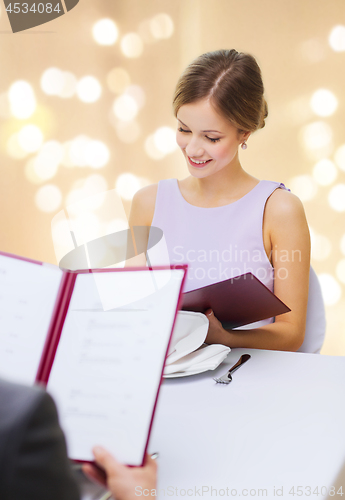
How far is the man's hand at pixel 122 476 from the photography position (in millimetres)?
313

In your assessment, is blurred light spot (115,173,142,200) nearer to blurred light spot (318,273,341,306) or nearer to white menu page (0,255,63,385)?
blurred light spot (318,273,341,306)

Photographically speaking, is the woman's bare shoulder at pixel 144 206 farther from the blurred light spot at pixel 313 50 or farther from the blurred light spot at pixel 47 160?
the blurred light spot at pixel 313 50

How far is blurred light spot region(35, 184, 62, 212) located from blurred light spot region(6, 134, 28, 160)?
16cm

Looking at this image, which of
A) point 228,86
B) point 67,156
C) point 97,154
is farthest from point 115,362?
point 97,154

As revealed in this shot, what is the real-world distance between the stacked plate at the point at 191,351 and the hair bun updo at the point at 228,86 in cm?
54

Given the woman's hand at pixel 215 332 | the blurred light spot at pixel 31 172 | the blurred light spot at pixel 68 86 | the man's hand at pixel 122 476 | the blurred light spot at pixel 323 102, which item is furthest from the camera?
the blurred light spot at pixel 323 102

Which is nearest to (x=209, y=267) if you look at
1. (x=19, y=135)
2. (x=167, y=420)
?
(x=167, y=420)

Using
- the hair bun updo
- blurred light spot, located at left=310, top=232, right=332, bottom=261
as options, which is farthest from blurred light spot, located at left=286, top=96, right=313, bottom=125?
the hair bun updo

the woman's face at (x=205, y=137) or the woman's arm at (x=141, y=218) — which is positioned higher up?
the woman's face at (x=205, y=137)

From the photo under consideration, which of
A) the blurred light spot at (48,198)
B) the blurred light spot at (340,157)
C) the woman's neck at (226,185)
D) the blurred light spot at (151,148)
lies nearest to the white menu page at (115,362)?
the woman's neck at (226,185)

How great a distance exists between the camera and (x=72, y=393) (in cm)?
37

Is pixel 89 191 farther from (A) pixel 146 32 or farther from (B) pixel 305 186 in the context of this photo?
(B) pixel 305 186

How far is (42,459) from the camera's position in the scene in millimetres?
180

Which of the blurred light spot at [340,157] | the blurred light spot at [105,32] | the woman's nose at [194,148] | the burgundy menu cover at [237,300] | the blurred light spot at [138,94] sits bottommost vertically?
the burgundy menu cover at [237,300]
